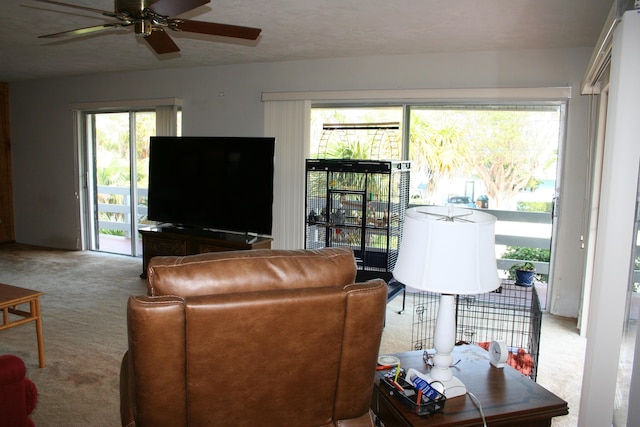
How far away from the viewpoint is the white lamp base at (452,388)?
1716 mm

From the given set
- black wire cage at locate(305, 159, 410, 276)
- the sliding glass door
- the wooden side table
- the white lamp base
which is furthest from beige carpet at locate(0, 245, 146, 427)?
black wire cage at locate(305, 159, 410, 276)

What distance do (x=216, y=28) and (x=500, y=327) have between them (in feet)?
10.9

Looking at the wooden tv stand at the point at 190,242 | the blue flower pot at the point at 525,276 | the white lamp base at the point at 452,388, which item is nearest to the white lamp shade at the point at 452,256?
the white lamp base at the point at 452,388

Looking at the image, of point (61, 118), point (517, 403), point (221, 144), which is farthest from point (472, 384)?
point (61, 118)

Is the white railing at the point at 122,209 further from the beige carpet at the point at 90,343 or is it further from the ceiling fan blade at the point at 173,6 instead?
the ceiling fan blade at the point at 173,6

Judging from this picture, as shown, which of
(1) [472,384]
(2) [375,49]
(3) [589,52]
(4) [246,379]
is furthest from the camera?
(2) [375,49]

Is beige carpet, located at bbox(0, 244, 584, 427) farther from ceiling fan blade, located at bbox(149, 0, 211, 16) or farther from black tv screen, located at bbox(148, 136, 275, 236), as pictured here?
ceiling fan blade, located at bbox(149, 0, 211, 16)

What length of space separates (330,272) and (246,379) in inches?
17.5

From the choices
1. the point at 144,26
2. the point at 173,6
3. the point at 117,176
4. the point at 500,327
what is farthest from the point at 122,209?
the point at 500,327

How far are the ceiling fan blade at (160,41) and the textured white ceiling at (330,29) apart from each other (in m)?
0.37

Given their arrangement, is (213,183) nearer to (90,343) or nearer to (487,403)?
(90,343)

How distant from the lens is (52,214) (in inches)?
286

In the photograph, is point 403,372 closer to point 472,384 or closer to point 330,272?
point 472,384

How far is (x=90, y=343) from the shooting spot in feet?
12.0
